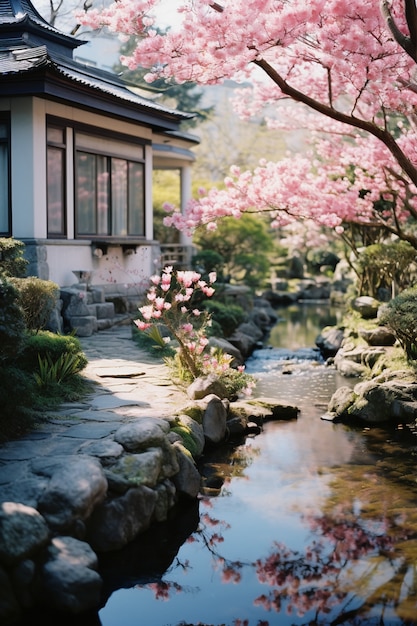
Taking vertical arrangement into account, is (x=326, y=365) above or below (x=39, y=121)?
below

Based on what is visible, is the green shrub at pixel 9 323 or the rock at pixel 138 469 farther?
the green shrub at pixel 9 323

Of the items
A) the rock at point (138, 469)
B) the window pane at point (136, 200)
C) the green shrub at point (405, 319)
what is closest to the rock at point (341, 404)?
the green shrub at point (405, 319)

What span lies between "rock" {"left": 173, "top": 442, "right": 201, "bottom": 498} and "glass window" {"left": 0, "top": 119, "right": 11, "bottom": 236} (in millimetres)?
7584

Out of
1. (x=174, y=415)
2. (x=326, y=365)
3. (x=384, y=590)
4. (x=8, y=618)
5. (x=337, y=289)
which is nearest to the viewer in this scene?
(x=8, y=618)

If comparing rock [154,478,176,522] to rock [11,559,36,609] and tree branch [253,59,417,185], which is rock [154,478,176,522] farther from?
tree branch [253,59,417,185]

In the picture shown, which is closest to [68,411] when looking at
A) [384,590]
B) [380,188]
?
[384,590]

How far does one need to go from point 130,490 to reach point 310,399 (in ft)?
19.0

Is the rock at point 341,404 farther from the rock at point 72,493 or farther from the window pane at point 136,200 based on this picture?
the window pane at point 136,200

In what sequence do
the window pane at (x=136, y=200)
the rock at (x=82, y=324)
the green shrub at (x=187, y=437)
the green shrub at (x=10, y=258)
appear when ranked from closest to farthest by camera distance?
1. the green shrub at (x=187, y=437)
2. the green shrub at (x=10, y=258)
3. the rock at (x=82, y=324)
4. the window pane at (x=136, y=200)

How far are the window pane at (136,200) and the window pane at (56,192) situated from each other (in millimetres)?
2699

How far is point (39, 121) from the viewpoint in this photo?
515 inches

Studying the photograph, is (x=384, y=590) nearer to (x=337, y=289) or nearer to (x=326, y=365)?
(x=326, y=365)

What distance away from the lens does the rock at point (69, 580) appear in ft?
15.6

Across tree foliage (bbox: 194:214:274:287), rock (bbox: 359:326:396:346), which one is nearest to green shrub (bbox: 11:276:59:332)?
rock (bbox: 359:326:396:346)
